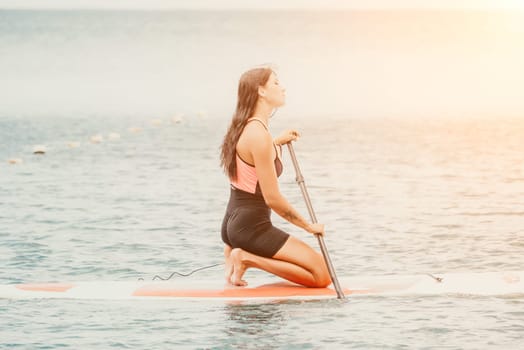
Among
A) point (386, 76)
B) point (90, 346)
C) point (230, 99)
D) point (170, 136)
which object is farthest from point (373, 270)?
point (386, 76)

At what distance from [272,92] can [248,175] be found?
1.22ft

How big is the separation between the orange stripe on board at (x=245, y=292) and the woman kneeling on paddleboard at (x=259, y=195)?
59mm

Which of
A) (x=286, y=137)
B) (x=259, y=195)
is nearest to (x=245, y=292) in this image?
(x=259, y=195)

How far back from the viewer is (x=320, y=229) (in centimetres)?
580

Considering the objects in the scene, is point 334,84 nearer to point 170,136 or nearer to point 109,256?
point 170,136

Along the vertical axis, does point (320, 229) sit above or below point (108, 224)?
above

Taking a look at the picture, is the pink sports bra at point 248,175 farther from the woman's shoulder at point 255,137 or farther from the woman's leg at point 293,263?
the woman's leg at point 293,263

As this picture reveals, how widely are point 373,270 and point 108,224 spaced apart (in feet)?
9.79

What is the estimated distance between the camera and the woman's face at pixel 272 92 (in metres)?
5.80

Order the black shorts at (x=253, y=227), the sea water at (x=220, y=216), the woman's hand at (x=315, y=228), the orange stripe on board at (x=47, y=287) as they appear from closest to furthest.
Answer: the sea water at (x=220, y=216), the woman's hand at (x=315, y=228), the black shorts at (x=253, y=227), the orange stripe on board at (x=47, y=287)

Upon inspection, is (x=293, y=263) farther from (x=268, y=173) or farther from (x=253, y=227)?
(x=268, y=173)

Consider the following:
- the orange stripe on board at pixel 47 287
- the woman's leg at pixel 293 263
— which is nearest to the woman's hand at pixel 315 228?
the woman's leg at pixel 293 263

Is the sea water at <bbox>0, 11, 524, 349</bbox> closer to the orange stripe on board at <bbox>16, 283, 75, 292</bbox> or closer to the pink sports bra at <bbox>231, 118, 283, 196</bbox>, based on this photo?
the orange stripe on board at <bbox>16, 283, 75, 292</bbox>

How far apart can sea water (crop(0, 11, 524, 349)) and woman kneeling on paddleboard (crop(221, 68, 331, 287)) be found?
0.19 m
